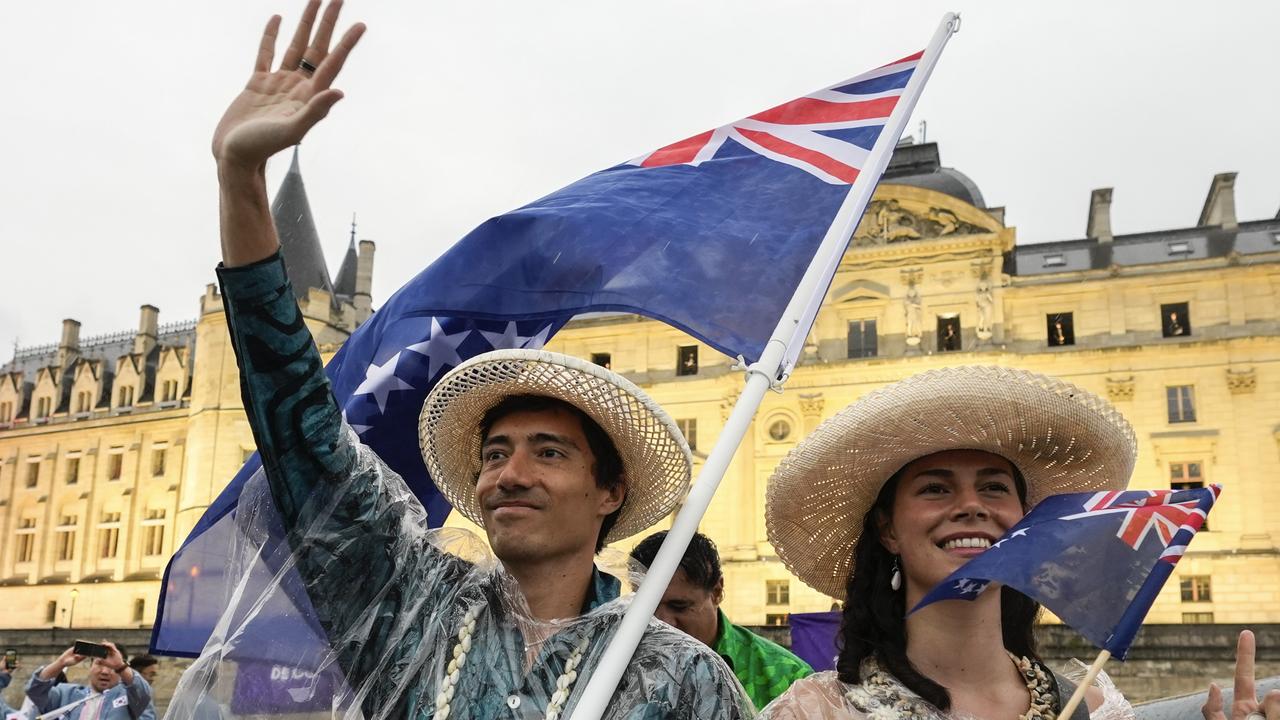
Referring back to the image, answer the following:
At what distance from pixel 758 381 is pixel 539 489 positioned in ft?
2.05

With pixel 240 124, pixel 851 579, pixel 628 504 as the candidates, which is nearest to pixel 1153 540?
pixel 851 579

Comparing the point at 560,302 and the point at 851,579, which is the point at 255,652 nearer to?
the point at 851,579

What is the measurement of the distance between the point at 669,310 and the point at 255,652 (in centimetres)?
164

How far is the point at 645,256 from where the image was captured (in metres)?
3.60

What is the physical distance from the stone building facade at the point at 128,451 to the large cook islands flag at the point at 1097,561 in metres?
41.6

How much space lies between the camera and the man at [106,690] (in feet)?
24.8

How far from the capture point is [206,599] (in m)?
2.45

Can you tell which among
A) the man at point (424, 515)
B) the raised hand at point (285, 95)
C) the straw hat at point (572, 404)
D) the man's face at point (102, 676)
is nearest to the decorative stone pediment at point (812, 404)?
the man's face at point (102, 676)

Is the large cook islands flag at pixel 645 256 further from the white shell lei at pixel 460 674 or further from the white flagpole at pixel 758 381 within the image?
the white shell lei at pixel 460 674

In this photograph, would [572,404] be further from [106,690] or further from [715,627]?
[106,690]

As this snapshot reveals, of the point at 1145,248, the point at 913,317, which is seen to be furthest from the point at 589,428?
the point at 1145,248

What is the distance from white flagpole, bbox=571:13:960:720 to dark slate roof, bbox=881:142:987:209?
104 feet

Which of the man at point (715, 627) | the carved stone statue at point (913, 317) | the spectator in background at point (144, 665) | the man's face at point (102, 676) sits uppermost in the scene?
the carved stone statue at point (913, 317)

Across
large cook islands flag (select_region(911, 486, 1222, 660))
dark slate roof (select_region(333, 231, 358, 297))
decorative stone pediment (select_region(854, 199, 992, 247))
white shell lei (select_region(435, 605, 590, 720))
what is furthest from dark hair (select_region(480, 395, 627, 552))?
dark slate roof (select_region(333, 231, 358, 297))
